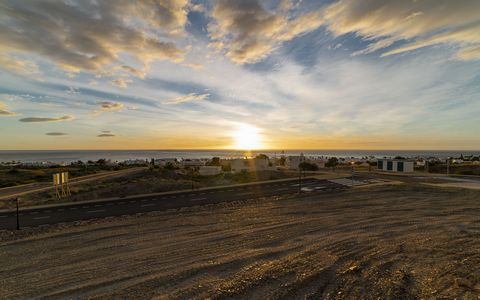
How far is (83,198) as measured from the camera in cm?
2461

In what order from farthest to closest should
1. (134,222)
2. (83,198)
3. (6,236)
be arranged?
(83,198) → (134,222) → (6,236)

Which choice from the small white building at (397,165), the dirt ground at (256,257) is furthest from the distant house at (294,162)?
the dirt ground at (256,257)

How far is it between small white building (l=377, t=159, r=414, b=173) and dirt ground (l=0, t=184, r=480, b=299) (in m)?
34.5

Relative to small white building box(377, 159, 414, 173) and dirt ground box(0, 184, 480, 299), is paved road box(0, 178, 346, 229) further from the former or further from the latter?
small white building box(377, 159, 414, 173)

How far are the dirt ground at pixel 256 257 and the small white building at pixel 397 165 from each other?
34522mm

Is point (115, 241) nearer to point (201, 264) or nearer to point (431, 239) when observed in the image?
point (201, 264)

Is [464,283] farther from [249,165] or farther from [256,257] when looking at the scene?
[249,165]

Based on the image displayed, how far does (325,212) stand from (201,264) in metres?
9.62

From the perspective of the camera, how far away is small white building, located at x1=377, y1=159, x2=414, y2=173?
45.0 m

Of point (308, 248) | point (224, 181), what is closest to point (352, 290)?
point (308, 248)

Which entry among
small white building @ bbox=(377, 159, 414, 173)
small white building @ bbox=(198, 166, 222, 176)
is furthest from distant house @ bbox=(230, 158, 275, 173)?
small white building @ bbox=(377, 159, 414, 173)

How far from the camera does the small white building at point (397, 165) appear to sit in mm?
45000

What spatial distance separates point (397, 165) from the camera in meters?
46.3

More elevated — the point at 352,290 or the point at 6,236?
the point at 352,290
